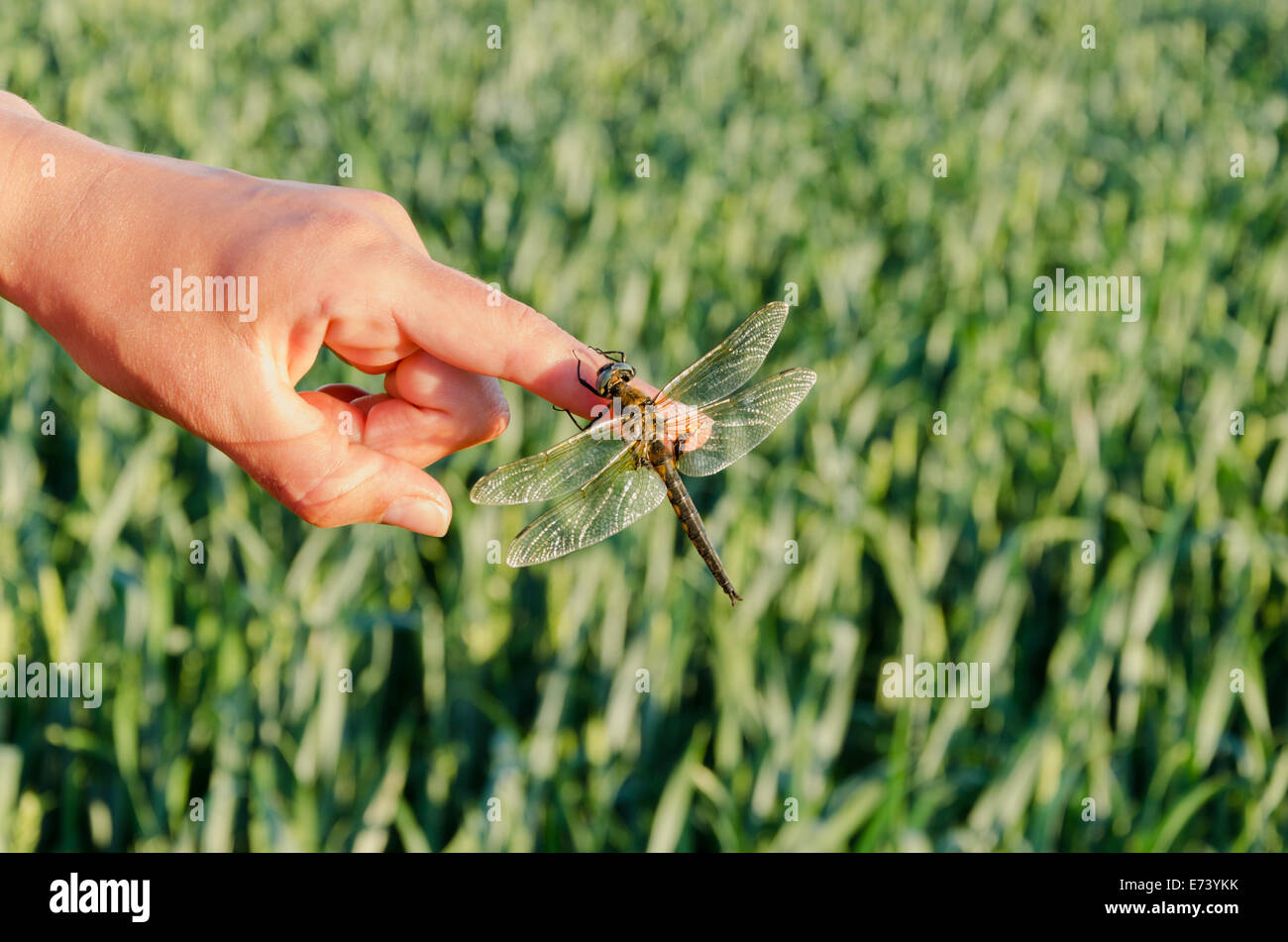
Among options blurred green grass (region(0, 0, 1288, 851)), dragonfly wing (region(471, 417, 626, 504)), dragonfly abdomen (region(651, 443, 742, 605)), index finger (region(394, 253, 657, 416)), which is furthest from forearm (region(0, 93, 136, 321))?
blurred green grass (region(0, 0, 1288, 851))

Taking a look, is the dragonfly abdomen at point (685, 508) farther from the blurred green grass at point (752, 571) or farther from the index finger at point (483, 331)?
the blurred green grass at point (752, 571)

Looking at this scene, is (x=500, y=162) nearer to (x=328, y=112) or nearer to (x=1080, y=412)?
(x=328, y=112)

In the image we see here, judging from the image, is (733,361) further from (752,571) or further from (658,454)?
(752,571)

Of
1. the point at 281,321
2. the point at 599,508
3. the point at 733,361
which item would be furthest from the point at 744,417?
the point at 281,321

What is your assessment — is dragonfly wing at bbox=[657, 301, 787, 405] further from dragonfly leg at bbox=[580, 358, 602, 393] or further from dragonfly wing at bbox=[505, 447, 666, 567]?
dragonfly leg at bbox=[580, 358, 602, 393]

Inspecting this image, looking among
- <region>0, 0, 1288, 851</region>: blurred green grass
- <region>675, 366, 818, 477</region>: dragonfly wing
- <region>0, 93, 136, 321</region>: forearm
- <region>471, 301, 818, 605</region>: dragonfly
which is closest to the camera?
<region>0, 93, 136, 321</region>: forearm

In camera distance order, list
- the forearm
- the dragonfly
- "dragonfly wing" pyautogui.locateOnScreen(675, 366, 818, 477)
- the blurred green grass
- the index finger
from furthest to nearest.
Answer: the blurred green grass → "dragonfly wing" pyautogui.locateOnScreen(675, 366, 818, 477) → the dragonfly → the forearm → the index finger

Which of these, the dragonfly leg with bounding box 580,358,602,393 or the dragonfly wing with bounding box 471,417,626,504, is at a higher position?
the dragonfly leg with bounding box 580,358,602,393

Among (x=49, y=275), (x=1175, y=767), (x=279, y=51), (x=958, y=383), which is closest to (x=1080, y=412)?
(x=958, y=383)
